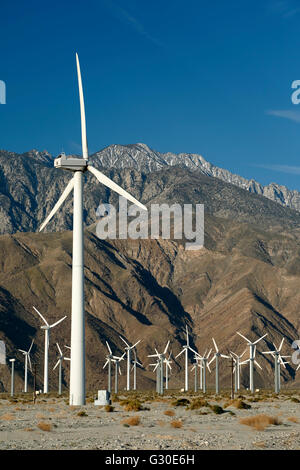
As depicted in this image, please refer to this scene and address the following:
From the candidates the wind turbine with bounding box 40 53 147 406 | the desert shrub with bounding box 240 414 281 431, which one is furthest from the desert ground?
the wind turbine with bounding box 40 53 147 406

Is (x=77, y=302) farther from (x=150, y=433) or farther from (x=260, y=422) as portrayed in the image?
(x=150, y=433)

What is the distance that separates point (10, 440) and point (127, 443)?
5.96 meters

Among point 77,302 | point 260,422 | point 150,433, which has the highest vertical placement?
point 77,302

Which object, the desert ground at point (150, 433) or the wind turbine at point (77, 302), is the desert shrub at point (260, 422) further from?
the wind turbine at point (77, 302)

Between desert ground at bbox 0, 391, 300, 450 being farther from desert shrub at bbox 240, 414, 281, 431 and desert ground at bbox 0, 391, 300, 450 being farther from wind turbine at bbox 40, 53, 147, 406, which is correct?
wind turbine at bbox 40, 53, 147, 406

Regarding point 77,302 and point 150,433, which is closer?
point 150,433

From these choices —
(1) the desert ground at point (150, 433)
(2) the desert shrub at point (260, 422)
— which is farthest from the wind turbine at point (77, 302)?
(2) the desert shrub at point (260, 422)

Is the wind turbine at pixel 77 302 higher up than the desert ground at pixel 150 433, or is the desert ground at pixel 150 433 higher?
the wind turbine at pixel 77 302

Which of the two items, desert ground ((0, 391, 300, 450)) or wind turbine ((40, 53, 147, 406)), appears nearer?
desert ground ((0, 391, 300, 450))

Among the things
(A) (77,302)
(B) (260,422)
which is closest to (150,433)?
(B) (260,422)

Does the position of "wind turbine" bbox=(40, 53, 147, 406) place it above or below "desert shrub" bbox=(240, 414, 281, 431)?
above
